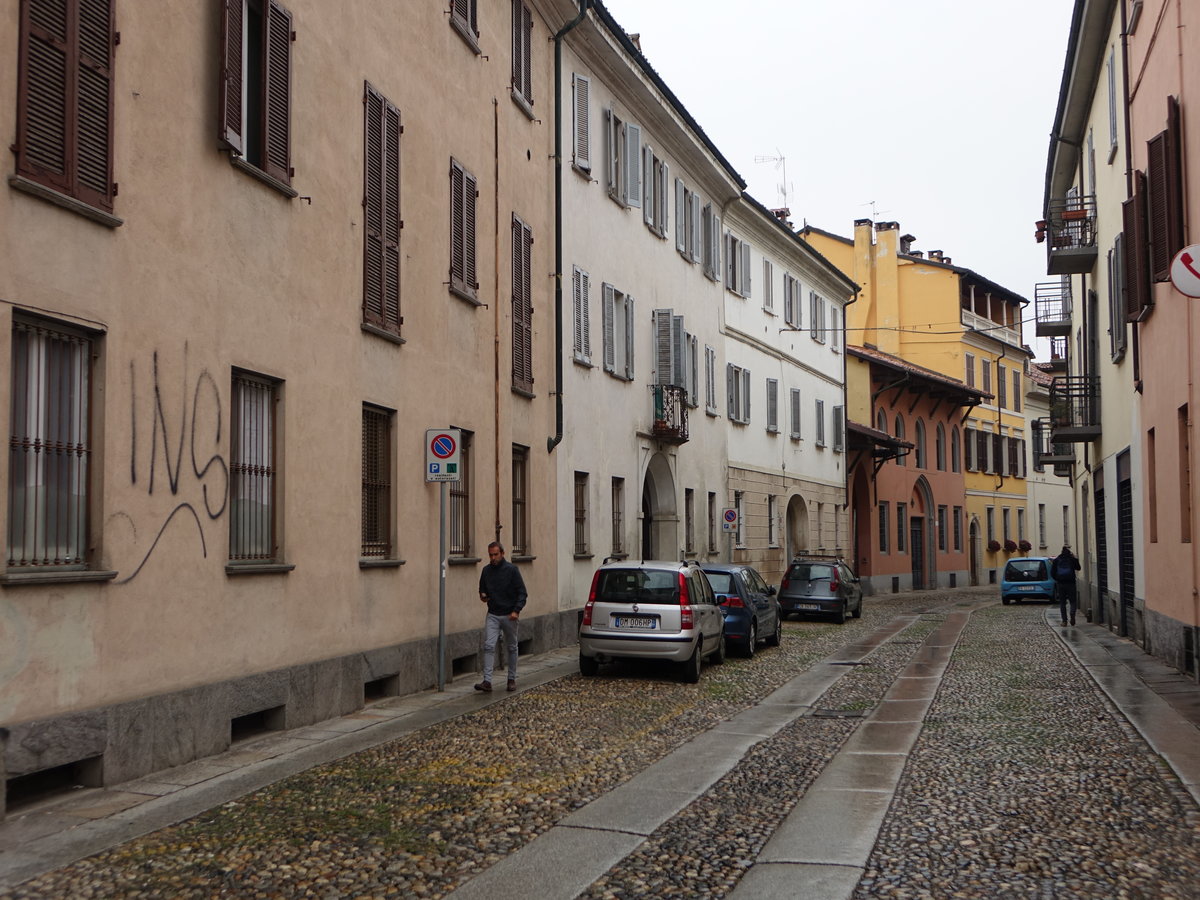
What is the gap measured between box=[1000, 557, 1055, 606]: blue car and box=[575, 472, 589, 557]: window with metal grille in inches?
828

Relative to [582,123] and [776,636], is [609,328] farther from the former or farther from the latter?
[776,636]

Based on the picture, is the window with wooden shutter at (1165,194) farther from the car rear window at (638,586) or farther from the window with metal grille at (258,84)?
the window with metal grille at (258,84)

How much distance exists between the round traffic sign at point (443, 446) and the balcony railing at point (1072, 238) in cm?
1606

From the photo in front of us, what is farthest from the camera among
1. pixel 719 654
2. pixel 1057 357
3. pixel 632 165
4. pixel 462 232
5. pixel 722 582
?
pixel 1057 357

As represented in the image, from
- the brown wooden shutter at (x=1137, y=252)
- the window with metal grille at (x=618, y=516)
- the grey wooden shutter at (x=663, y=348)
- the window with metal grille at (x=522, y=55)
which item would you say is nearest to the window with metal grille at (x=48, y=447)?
the window with metal grille at (x=522, y=55)

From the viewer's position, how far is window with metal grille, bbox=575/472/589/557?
21797 millimetres

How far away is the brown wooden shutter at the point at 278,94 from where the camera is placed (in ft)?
37.4

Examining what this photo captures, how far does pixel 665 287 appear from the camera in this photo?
89.0 ft

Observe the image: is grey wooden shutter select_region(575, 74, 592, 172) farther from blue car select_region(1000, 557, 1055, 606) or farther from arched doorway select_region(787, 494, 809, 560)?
blue car select_region(1000, 557, 1055, 606)

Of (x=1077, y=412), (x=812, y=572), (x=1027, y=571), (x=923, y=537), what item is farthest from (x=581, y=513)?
(x=923, y=537)

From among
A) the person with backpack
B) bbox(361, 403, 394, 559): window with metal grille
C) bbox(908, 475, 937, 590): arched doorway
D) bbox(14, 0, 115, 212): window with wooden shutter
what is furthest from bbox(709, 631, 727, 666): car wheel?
bbox(908, 475, 937, 590): arched doorway

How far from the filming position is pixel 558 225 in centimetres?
2070

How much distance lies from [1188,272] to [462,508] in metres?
9.87

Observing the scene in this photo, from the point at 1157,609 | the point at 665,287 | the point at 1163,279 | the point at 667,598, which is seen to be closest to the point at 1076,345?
the point at 665,287
